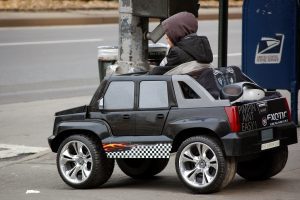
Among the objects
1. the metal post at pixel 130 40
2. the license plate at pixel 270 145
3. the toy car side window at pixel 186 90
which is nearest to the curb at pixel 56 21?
the metal post at pixel 130 40

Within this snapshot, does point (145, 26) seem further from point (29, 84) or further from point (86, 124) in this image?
point (29, 84)

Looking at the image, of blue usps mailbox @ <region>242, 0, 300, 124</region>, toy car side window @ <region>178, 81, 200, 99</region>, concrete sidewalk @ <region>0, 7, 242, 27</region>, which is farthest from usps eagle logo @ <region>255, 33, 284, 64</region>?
concrete sidewalk @ <region>0, 7, 242, 27</region>

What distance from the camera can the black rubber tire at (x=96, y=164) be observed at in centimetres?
820

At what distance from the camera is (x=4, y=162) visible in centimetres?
1014

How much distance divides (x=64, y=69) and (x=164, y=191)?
986 cm

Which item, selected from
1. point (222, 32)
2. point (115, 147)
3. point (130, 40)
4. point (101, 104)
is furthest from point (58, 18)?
point (115, 147)

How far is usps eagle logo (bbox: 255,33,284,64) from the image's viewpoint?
36.6 ft

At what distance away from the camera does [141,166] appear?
8781 millimetres

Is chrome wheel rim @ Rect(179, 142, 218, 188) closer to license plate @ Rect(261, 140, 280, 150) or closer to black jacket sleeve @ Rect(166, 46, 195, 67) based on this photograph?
license plate @ Rect(261, 140, 280, 150)

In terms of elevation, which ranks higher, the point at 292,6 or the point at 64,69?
the point at 292,6

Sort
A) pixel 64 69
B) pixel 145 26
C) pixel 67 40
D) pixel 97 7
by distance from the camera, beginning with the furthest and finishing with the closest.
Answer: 1. pixel 97 7
2. pixel 67 40
3. pixel 64 69
4. pixel 145 26

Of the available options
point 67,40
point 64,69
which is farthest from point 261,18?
point 67,40

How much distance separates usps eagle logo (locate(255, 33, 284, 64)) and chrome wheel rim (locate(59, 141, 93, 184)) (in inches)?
142

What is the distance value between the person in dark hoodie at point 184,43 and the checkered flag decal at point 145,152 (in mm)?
746
